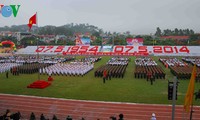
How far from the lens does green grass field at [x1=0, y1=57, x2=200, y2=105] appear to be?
14.3 metres

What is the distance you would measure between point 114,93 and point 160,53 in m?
32.4

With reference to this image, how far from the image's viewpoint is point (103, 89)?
1667 cm

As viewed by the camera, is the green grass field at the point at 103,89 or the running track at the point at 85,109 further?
the green grass field at the point at 103,89

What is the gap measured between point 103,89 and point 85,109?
436cm

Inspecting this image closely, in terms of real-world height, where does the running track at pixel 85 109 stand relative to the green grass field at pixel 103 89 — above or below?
below

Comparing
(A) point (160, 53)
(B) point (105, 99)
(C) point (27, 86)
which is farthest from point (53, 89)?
(A) point (160, 53)

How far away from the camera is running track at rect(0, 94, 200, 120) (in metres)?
11.5

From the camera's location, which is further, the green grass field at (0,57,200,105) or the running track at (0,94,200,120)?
the green grass field at (0,57,200,105)

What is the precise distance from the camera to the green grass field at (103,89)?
14.3 m

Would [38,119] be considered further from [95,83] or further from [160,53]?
[160,53]

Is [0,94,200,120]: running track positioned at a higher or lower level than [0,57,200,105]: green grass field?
lower

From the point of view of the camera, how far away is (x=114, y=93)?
612 inches

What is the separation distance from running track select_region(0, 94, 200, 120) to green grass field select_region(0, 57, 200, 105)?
934mm

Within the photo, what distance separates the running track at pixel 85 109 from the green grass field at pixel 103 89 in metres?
0.93
